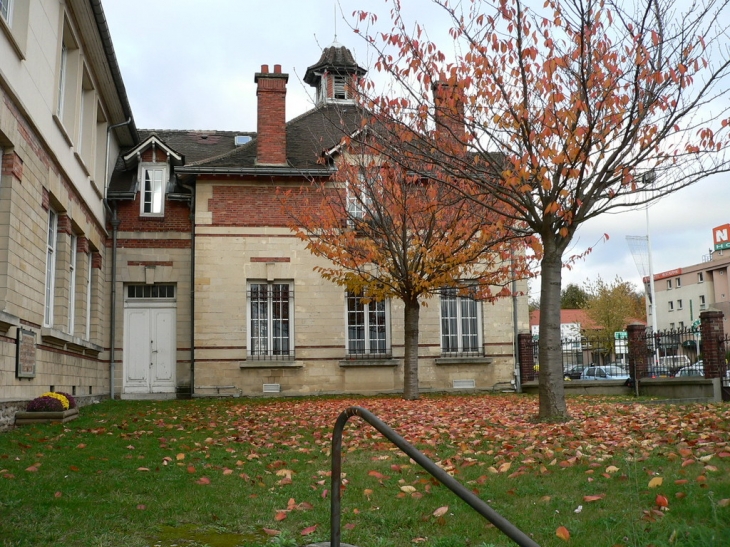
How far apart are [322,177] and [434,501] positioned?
16321mm

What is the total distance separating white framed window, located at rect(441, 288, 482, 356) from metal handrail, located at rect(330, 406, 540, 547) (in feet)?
59.4

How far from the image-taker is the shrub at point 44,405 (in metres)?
11.4

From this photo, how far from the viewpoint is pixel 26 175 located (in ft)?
37.8

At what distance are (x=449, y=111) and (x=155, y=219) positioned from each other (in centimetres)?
1321

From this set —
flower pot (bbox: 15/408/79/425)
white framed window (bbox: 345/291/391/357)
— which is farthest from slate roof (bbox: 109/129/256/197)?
flower pot (bbox: 15/408/79/425)

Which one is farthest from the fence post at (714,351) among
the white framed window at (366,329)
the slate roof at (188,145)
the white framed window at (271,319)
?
the slate roof at (188,145)

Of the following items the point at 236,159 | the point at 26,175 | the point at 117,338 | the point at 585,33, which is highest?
the point at 236,159

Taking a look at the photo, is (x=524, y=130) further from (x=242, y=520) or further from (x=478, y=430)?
(x=242, y=520)

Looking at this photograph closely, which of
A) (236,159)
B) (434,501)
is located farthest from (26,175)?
(236,159)

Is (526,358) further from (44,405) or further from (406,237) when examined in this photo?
(44,405)

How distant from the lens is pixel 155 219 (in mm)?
21422

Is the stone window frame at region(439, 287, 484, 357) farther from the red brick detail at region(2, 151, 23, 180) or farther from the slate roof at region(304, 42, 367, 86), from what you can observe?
the red brick detail at region(2, 151, 23, 180)

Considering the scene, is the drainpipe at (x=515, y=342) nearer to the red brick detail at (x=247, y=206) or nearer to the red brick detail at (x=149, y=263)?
the red brick detail at (x=247, y=206)

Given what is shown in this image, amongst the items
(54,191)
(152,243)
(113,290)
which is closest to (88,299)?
(113,290)
